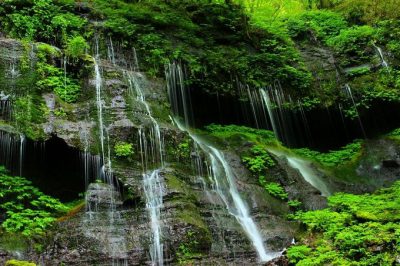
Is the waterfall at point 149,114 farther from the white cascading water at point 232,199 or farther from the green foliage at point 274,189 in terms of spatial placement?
the green foliage at point 274,189

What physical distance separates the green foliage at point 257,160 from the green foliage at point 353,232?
1.90m

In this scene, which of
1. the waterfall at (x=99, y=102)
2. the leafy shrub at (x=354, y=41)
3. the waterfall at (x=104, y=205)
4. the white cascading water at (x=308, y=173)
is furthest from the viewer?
the leafy shrub at (x=354, y=41)

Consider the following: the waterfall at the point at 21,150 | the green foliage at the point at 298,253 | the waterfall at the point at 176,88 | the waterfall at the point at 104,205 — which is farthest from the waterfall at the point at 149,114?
the green foliage at the point at 298,253

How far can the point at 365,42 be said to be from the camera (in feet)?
56.6

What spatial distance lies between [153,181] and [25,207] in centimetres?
263

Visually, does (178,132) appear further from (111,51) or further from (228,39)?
(228,39)

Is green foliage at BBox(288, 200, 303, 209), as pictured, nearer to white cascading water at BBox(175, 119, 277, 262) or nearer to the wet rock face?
white cascading water at BBox(175, 119, 277, 262)

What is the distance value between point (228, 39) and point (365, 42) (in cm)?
594

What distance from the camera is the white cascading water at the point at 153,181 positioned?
7.71 metres

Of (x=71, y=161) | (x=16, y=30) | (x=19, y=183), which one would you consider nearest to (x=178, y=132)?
(x=71, y=161)

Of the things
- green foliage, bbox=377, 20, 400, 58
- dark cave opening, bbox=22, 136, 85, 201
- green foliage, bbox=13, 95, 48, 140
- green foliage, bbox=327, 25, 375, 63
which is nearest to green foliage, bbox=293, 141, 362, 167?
green foliage, bbox=327, 25, 375, 63

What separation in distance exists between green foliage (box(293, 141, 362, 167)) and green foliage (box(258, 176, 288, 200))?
3.93 m

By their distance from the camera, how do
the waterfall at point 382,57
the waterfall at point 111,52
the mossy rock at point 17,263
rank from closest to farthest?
the mossy rock at point 17,263, the waterfall at point 111,52, the waterfall at point 382,57

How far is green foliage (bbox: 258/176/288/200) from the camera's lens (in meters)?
11.0
